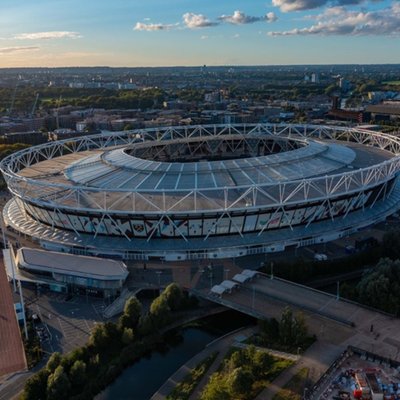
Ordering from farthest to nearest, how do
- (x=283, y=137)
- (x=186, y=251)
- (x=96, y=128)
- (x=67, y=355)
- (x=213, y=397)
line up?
(x=96, y=128) → (x=283, y=137) → (x=186, y=251) → (x=67, y=355) → (x=213, y=397)

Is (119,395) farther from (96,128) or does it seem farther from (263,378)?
(96,128)

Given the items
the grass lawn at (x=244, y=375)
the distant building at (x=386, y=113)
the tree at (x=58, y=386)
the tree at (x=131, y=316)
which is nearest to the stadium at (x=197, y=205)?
the tree at (x=131, y=316)

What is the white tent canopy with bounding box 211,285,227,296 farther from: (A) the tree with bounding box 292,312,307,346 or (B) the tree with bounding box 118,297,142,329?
(A) the tree with bounding box 292,312,307,346

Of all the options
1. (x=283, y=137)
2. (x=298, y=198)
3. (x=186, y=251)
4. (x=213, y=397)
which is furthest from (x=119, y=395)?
(x=283, y=137)

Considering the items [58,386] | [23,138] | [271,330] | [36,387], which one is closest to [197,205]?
[271,330]

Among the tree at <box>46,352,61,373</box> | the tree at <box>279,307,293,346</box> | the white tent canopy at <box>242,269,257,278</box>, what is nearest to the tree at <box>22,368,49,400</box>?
the tree at <box>46,352,61,373</box>
